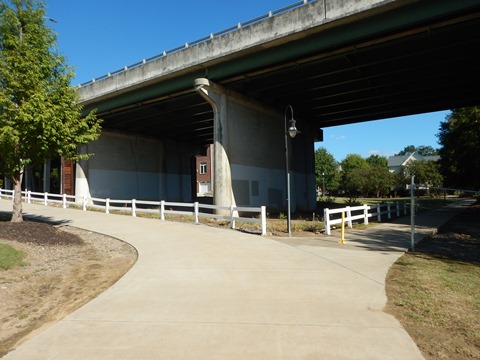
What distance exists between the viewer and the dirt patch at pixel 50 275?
5344mm

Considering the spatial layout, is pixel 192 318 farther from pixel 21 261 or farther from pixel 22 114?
pixel 22 114

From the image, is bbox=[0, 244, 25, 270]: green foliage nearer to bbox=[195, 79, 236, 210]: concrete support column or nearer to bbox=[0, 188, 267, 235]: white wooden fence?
bbox=[0, 188, 267, 235]: white wooden fence

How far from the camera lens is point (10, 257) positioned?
8781mm

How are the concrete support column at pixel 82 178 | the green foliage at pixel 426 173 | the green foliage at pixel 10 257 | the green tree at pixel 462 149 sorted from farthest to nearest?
the green foliage at pixel 426 173 < the concrete support column at pixel 82 178 < the green tree at pixel 462 149 < the green foliage at pixel 10 257

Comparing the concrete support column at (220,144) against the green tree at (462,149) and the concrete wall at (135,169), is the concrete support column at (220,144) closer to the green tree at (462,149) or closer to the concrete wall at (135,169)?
the concrete wall at (135,169)

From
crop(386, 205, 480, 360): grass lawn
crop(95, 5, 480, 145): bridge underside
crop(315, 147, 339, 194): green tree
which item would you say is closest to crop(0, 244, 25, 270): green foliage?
crop(386, 205, 480, 360): grass lawn

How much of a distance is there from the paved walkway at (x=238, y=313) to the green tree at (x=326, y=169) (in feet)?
261

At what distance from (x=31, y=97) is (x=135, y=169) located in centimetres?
2788

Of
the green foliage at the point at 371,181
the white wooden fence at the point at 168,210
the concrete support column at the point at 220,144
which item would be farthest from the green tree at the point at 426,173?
the concrete support column at the point at 220,144

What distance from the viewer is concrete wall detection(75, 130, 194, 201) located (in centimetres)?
3503

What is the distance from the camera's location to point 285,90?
84.7 feet

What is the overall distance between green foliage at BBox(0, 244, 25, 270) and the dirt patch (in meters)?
0.18

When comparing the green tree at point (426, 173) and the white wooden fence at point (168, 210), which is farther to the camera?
the green tree at point (426, 173)

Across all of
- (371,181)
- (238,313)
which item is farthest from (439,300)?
(371,181)
